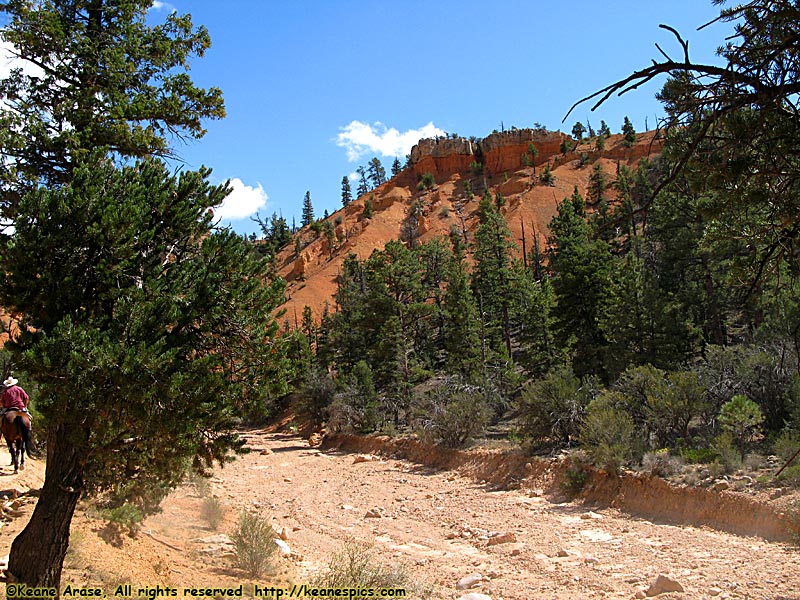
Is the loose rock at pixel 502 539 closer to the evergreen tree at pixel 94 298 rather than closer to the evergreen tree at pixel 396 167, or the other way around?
the evergreen tree at pixel 94 298

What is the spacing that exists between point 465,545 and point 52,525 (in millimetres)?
9298

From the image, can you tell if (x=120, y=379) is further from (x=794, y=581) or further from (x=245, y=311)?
(x=794, y=581)

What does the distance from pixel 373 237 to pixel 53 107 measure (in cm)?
8970

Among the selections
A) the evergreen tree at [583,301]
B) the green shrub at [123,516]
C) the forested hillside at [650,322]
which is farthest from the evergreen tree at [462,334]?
the green shrub at [123,516]

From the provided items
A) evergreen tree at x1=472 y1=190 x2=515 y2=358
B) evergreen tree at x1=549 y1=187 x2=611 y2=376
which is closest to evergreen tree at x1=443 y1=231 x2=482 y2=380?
evergreen tree at x1=472 y1=190 x2=515 y2=358

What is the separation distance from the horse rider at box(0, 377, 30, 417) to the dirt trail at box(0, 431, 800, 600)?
2854 millimetres

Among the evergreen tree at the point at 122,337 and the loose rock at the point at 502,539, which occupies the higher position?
the evergreen tree at the point at 122,337

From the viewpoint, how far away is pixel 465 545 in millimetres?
13344

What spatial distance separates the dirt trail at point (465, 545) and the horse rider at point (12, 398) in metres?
2.85

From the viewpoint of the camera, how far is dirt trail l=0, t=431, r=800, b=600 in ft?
29.1

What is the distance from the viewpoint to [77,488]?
652 cm

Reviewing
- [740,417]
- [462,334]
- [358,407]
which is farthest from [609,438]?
[462,334]

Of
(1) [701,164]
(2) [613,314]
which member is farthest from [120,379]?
(2) [613,314]

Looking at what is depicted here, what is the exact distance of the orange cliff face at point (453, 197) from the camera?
90875mm
